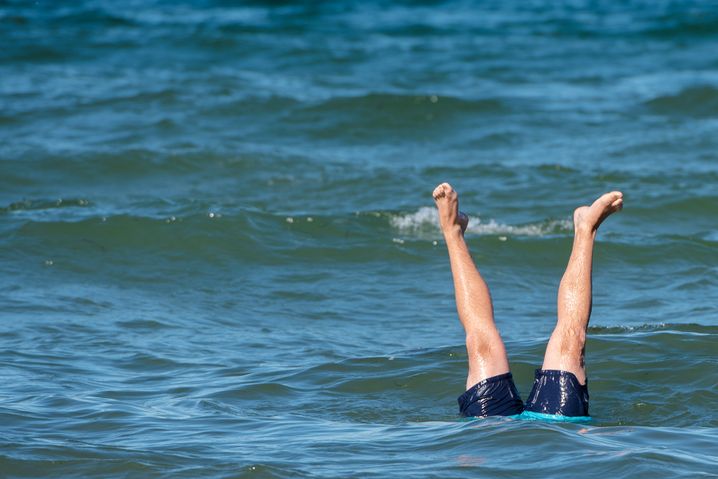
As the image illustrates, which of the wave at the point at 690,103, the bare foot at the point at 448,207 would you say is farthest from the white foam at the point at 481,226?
the wave at the point at 690,103

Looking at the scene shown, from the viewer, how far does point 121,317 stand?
854cm

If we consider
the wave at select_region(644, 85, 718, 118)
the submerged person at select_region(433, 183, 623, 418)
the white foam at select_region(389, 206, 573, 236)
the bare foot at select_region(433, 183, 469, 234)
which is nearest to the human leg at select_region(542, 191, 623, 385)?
the submerged person at select_region(433, 183, 623, 418)

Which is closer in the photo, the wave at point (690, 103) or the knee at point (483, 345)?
the knee at point (483, 345)

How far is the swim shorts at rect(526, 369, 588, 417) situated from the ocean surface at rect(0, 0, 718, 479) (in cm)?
15

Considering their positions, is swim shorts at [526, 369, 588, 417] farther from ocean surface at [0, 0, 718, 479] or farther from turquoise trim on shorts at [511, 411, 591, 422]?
ocean surface at [0, 0, 718, 479]

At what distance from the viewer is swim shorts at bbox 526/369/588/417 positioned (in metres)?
5.86

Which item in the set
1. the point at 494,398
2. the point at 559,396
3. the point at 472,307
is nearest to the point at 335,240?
the point at 472,307

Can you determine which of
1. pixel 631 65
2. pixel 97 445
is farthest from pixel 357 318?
pixel 631 65

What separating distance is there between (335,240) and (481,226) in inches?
57.3

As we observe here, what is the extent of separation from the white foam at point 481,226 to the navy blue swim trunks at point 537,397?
505cm

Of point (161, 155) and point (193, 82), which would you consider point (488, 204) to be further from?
point (193, 82)

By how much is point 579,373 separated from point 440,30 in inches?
682

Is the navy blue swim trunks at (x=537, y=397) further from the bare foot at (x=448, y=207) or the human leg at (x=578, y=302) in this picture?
the bare foot at (x=448, y=207)

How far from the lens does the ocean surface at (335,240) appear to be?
5.75m
